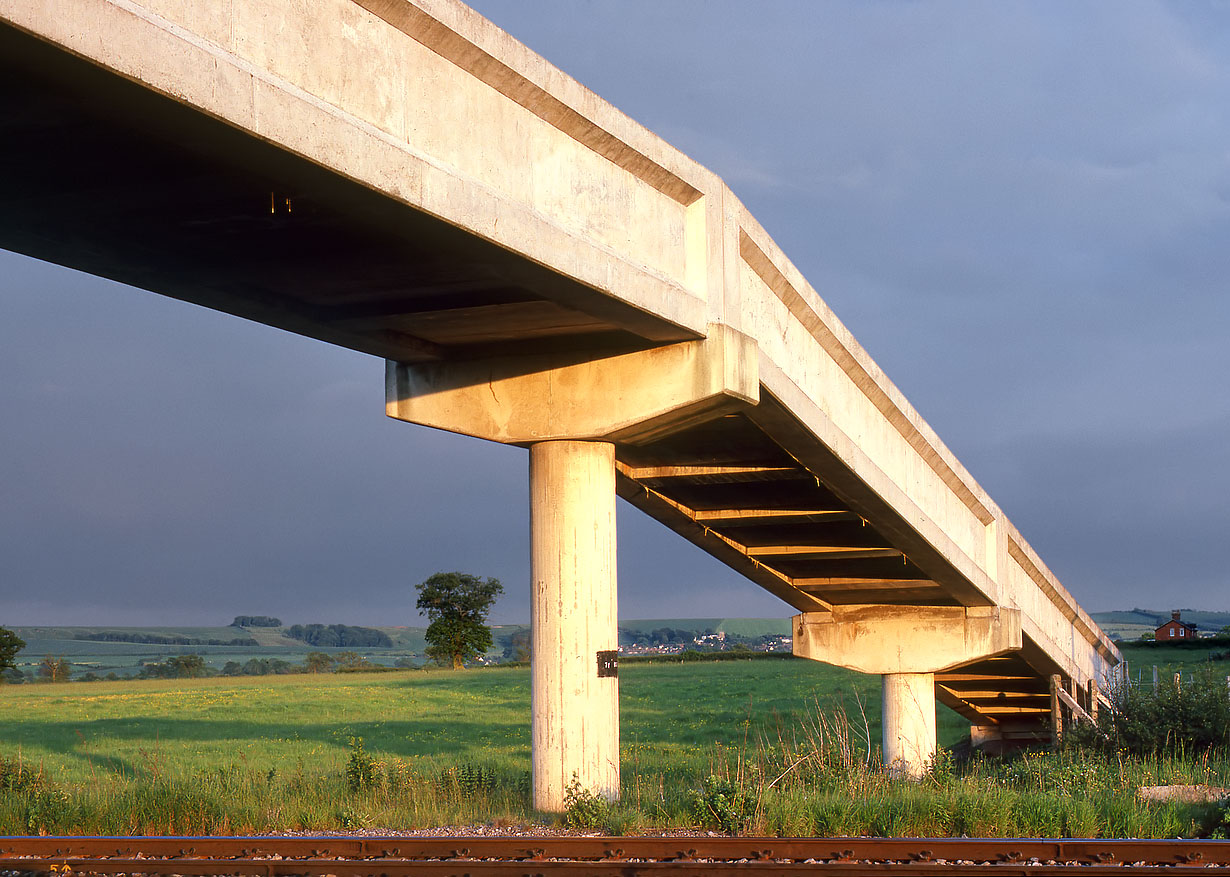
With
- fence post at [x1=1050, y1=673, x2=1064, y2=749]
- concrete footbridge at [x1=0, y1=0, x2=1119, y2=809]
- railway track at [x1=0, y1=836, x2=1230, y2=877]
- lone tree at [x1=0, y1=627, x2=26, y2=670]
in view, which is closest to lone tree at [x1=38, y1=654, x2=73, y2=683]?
lone tree at [x1=0, y1=627, x2=26, y2=670]

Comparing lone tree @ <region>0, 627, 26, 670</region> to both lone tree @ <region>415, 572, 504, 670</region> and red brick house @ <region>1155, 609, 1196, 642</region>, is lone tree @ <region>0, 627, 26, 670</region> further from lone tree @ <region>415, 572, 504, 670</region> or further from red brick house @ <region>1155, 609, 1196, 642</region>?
red brick house @ <region>1155, 609, 1196, 642</region>

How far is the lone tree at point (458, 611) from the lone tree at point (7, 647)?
25742mm

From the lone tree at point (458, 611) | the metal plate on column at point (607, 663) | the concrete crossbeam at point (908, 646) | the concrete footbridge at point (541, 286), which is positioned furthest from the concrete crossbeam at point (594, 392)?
the lone tree at point (458, 611)

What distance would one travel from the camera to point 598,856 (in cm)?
772

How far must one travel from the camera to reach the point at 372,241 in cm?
854

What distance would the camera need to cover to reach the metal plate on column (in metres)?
11.0

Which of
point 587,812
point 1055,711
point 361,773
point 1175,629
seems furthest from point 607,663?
point 1175,629

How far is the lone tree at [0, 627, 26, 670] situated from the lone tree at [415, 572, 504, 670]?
25742 millimetres

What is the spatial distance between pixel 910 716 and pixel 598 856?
35.8ft

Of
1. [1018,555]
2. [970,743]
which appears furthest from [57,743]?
[1018,555]

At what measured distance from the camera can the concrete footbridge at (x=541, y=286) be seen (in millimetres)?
6633

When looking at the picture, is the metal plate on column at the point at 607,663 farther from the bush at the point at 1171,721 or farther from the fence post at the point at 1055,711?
the fence post at the point at 1055,711

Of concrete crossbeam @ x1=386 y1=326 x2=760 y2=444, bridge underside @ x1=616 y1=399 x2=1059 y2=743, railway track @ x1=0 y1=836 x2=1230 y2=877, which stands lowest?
railway track @ x1=0 y1=836 x2=1230 y2=877

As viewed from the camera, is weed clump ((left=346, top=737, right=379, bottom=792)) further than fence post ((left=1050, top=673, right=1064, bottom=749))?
No
